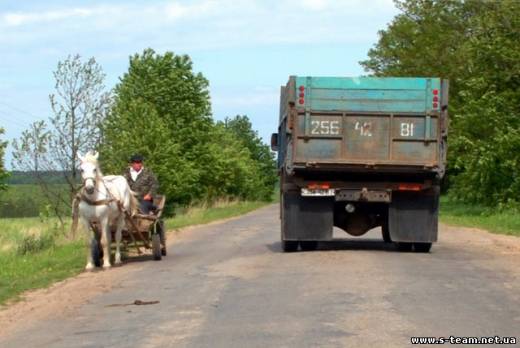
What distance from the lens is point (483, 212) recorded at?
3894 centimetres

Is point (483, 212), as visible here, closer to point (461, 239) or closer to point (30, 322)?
point (461, 239)

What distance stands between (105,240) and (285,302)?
6580 mm

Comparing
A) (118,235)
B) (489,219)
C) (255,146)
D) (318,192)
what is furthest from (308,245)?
(255,146)

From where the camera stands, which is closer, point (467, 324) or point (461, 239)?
point (467, 324)

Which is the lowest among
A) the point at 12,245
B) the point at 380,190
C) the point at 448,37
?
the point at 12,245

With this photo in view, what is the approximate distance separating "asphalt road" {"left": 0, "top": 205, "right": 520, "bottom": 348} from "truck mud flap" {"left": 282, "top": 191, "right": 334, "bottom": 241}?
447 mm

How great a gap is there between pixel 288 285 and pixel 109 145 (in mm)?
24073

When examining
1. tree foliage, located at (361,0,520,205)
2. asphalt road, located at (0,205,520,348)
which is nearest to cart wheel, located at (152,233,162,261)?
asphalt road, located at (0,205,520,348)

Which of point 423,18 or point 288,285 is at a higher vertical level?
point 423,18

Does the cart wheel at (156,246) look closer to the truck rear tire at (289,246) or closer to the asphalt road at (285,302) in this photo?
the asphalt road at (285,302)

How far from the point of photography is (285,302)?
12.0m

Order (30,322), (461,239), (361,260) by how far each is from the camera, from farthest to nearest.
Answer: (461,239), (361,260), (30,322)

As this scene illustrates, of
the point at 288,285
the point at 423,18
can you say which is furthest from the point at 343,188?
the point at 423,18

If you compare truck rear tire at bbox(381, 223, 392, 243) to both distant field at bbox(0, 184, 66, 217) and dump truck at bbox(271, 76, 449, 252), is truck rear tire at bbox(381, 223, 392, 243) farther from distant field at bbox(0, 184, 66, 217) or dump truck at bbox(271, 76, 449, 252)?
distant field at bbox(0, 184, 66, 217)
